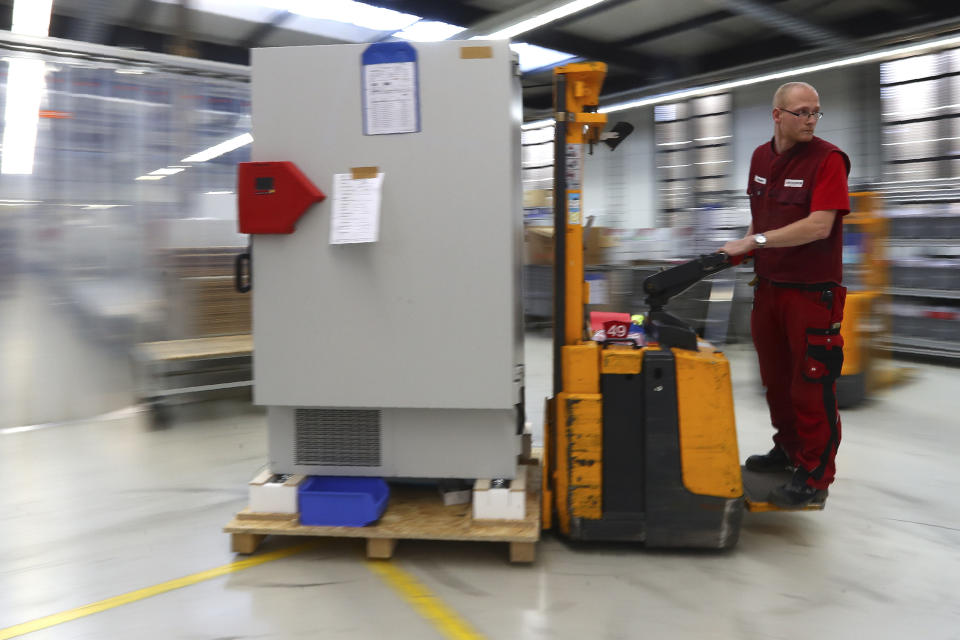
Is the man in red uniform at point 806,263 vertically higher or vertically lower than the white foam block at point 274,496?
higher

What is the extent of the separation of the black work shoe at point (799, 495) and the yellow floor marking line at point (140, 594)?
1.88 meters

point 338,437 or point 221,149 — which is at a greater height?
point 221,149

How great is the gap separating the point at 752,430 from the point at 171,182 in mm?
4316

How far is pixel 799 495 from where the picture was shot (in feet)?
8.54

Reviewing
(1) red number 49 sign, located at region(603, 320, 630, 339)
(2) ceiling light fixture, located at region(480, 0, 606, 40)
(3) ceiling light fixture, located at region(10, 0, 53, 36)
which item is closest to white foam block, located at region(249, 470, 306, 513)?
(1) red number 49 sign, located at region(603, 320, 630, 339)

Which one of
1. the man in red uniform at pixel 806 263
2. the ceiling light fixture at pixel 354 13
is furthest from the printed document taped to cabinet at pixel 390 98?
the ceiling light fixture at pixel 354 13

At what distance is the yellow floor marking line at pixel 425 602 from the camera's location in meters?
2.02

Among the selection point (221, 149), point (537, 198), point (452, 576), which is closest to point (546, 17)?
point (537, 198)

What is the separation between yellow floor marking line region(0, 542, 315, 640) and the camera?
2088 millimetres

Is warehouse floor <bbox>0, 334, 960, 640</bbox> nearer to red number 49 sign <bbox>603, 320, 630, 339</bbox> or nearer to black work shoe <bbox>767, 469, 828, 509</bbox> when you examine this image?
black work shoe <bbox>767, 469, 828, 509</bbox>

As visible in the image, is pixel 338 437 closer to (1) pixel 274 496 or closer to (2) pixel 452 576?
(1) pixel 274 496

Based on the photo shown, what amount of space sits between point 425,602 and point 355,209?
1394mm

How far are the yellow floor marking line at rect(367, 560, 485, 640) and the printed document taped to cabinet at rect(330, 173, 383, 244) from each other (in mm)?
1213

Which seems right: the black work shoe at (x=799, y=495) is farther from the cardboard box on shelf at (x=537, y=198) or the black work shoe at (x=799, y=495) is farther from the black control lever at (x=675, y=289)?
the cardboard box on shelf at (x=537, y=198)
